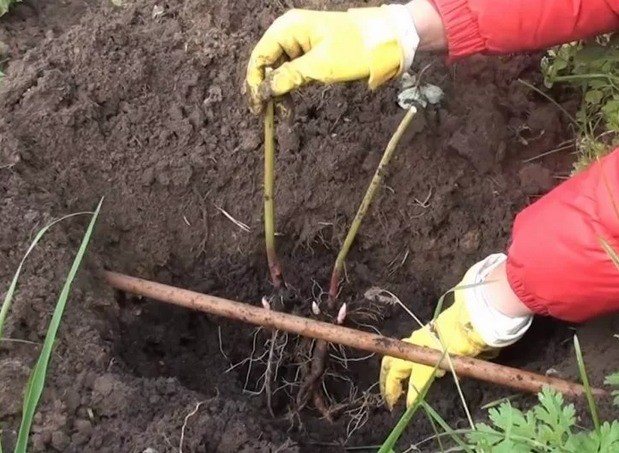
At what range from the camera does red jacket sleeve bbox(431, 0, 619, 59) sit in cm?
183

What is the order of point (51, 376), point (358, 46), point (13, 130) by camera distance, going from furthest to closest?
point (13, 130) < point (358, 46) < point (51, 376)

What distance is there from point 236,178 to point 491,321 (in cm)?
72

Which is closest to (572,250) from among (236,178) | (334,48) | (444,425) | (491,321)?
(491,321)

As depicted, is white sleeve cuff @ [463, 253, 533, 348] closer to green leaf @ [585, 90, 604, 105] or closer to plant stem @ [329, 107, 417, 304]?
plant stem @ [329, 107, 417, 304]

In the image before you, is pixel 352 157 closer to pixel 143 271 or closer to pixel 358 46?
pixel 358 46

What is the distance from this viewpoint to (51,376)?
5.50ft

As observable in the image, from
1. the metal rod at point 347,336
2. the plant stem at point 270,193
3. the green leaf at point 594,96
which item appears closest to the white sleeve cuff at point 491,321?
the metal rod at point 347,336

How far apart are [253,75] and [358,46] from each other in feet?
0.76

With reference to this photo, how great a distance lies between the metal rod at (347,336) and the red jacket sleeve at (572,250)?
15cm

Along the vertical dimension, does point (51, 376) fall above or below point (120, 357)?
above

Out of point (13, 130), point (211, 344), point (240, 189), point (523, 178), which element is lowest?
point (211, 344)

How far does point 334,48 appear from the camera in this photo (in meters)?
1.80

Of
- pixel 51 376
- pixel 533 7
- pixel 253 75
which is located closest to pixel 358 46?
pixel 253 75

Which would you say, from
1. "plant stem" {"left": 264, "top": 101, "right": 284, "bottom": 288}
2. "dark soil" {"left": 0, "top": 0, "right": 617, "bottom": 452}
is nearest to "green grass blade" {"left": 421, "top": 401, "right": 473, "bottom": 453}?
"dark soil" {"left": 0, "top": 0, "right": 617, "bottom": 452}
